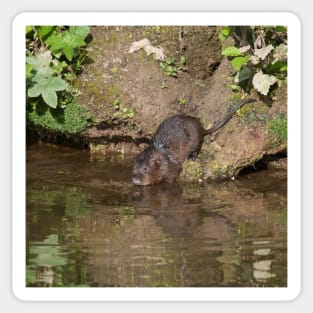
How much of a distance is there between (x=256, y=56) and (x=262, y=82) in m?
0.24

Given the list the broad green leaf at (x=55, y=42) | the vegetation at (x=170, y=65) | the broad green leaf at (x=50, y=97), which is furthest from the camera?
the vegetation at (x=170, y=65)

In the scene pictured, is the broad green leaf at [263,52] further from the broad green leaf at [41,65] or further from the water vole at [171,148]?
the broad green leaf at [41,65]

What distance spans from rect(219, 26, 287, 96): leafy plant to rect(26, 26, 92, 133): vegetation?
1333 mm

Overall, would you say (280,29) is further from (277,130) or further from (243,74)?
(277,130)

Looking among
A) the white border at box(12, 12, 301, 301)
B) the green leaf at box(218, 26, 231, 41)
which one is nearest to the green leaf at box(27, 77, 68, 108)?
the white border at box(12, 12, 301, 301)

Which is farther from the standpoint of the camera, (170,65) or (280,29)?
(170,65)

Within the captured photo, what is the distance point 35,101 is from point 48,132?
0.55 meters

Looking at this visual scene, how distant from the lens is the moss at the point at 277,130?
8.27 meters

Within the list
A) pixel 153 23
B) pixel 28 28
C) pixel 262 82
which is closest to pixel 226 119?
pixel 262 82

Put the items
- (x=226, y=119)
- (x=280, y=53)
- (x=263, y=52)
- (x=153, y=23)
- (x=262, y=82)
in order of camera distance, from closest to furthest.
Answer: (x=153, y=23)
(x=280, y=53)
(x=263, y=52)
(x=262, y=82)
(x=226, y=119)

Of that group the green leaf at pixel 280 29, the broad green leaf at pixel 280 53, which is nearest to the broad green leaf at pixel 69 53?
the broad green leaf at pixel 280 53

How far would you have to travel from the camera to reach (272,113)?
27.3 ft

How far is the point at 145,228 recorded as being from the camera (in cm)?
718

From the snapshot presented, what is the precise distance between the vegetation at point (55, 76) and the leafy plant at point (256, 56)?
1.33 metres
